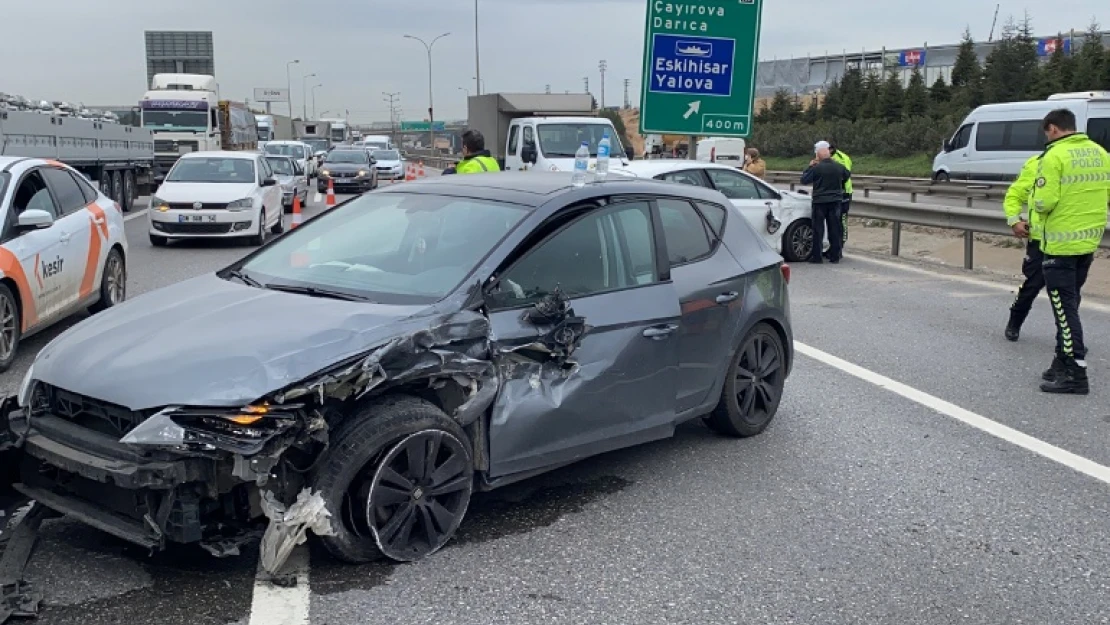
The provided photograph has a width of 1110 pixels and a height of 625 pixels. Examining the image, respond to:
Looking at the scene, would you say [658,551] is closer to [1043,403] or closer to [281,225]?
[1043,403]

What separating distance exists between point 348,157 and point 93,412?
3132 centimetres

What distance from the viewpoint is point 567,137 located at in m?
21.5

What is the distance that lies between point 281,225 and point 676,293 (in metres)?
15.3

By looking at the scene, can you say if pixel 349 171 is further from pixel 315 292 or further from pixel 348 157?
pixel 315 292

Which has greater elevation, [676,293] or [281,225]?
[676,293]

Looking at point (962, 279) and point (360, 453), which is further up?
point (360, 453)

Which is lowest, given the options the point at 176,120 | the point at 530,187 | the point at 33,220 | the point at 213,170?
the point at 213,170

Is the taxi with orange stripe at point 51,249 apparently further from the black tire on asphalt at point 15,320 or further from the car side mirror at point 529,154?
the car side mirror at point 529,154

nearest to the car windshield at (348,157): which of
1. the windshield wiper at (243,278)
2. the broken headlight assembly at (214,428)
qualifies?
the windshield wiper at (243,278)

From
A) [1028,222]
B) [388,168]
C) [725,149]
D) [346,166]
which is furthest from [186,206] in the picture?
[388,168]

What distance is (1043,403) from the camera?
7.29 meters

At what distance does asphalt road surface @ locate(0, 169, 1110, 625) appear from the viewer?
394 cm

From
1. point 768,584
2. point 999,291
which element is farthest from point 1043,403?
point 999,291

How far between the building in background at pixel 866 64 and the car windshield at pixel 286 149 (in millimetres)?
32844
